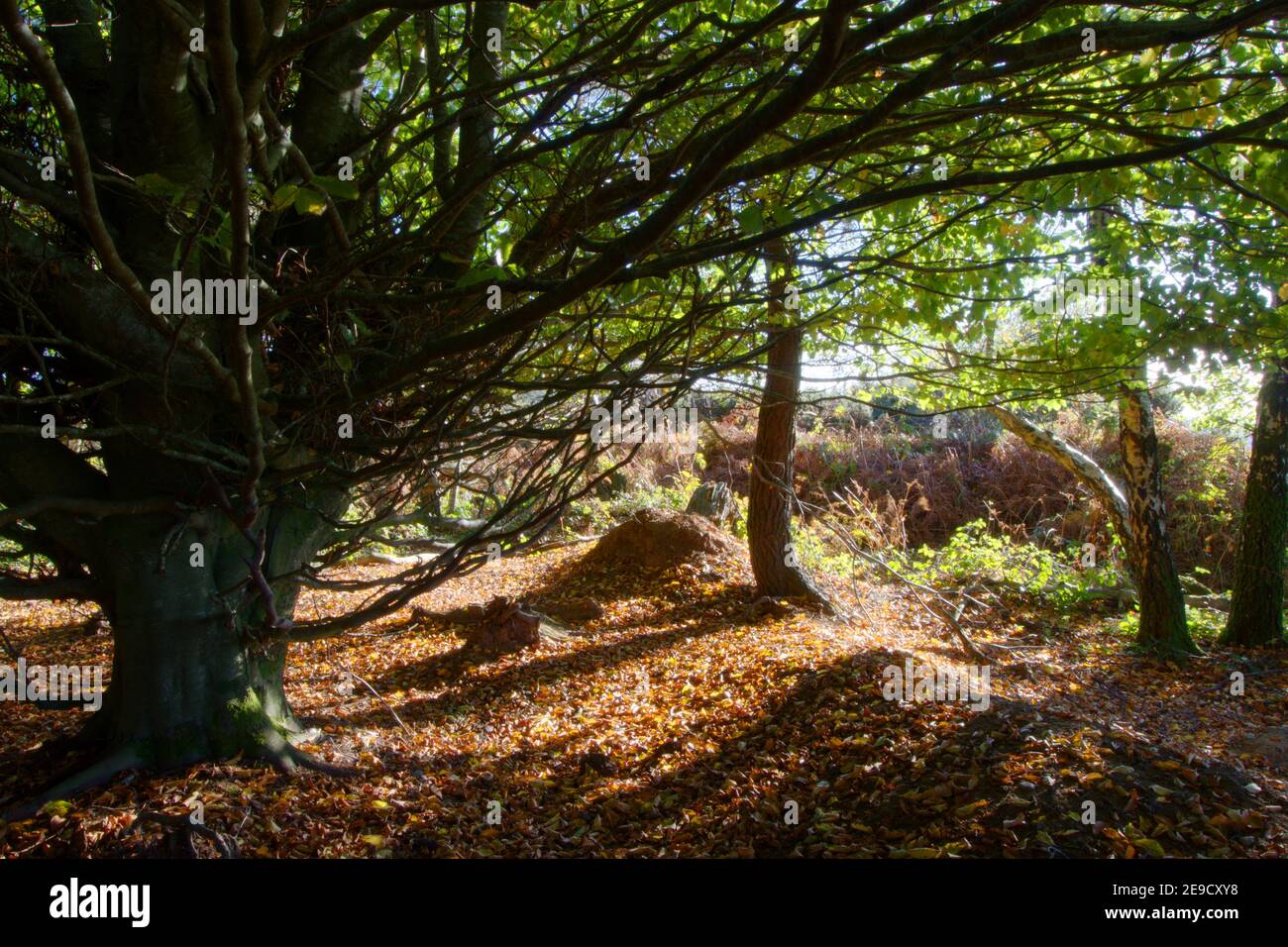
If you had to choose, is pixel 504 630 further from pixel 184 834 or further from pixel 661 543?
pixel 184 834

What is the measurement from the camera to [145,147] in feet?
9.81

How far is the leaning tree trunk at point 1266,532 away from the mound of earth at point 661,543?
210 inches

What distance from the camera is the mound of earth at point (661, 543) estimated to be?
8938 mm

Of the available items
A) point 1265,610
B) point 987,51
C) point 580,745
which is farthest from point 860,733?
point 1265,610

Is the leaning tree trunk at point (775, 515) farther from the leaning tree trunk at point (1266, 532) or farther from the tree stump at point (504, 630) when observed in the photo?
the leaning tree trunk at point (1266, 532)

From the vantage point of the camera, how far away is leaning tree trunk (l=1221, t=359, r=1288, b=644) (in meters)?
8.13

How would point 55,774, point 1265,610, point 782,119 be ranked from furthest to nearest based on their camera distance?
point 1265,610, point 55,774, point 782,119

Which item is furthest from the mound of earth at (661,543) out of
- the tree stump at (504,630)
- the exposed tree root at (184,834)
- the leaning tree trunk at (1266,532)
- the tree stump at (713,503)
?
the exposed tree root at (184,834)

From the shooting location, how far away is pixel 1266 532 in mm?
8180

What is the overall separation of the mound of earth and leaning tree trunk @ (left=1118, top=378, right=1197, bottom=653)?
4.21 metres

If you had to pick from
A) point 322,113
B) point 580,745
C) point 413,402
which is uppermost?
point 322,113

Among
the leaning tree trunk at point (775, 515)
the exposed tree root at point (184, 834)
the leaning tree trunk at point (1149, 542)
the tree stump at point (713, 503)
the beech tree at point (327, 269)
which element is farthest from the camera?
the tree stump at point (713, 503)
